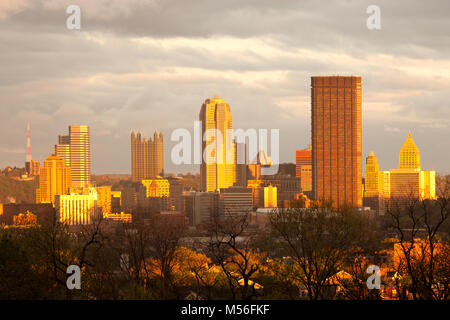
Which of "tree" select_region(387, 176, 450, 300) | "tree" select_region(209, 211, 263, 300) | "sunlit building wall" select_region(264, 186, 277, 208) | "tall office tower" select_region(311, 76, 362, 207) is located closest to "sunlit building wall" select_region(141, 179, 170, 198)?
"sunlit building wall" select_region(264, 186, 277, 208)

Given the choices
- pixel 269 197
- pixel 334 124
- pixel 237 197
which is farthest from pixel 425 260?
pixel 269 197

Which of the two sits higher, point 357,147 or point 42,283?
point 357,147

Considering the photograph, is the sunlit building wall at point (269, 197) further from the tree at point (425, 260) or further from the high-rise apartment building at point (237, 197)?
the tree at point (425, 260)

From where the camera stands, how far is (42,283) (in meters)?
24.0

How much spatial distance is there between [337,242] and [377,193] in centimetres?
15988

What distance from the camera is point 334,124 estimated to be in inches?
7662

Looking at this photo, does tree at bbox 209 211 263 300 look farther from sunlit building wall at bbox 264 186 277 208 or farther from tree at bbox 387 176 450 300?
sunlit building wall at bbox 264 186 277 208

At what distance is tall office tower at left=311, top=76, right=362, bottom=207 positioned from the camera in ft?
624
